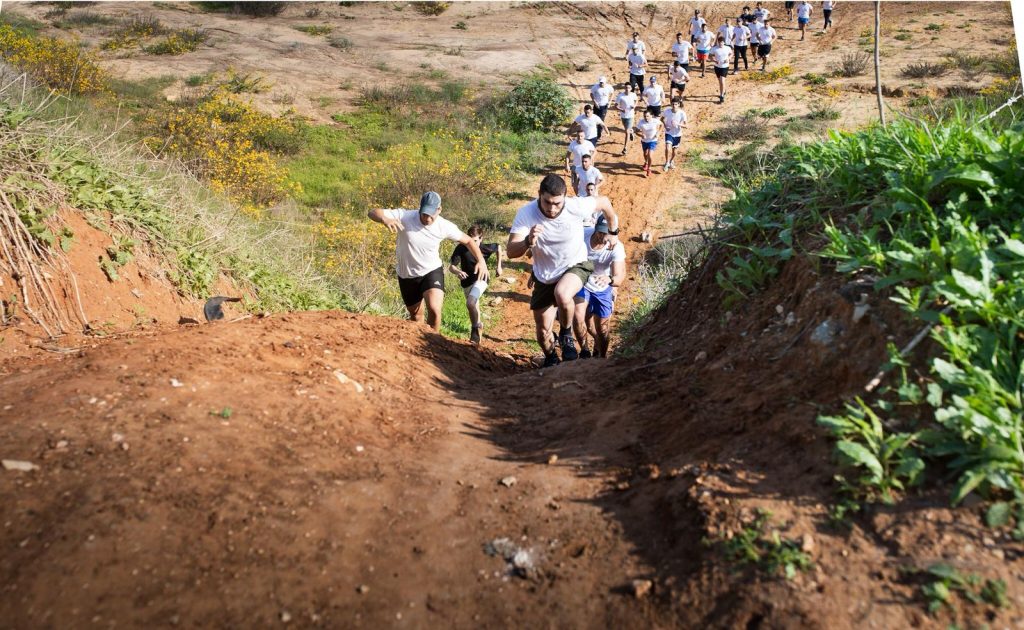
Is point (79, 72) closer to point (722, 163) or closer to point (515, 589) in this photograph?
point (722, 163)

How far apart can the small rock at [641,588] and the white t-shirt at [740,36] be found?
25.5 meters

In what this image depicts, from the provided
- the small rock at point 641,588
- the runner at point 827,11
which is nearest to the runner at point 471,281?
the small rock at point 641,588

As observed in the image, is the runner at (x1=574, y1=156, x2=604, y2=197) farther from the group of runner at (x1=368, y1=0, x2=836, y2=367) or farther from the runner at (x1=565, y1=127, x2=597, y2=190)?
the group of runner at (x1=368, y1=0, x2=836, y2=367)

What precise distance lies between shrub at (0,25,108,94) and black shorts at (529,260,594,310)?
1423 centimetres

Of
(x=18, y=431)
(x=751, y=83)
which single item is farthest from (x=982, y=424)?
(x=751, y=83)

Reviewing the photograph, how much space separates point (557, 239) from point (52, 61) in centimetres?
1737

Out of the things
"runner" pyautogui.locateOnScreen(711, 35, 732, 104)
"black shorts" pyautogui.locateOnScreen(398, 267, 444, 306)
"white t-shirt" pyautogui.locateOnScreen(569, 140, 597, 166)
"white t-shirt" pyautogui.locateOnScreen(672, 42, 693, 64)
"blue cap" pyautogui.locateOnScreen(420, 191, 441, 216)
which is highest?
"white t-shirt" pyautogui.locateOnScreen(672, 42, 693, 64)

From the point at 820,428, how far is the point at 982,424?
645 millimetres

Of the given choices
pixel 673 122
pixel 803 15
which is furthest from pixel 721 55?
pixel 803 15

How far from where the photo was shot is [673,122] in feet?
57.9

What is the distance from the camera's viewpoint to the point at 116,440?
3.54m

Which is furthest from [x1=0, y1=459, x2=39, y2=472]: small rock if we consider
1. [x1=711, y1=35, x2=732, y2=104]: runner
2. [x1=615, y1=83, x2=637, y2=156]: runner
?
[x1=711, y1=35, x2=732, y2=104]: runner

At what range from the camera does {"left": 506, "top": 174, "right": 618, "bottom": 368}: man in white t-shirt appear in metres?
6.41

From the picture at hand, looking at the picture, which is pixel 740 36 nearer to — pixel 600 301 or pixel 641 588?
pixel 600 301
